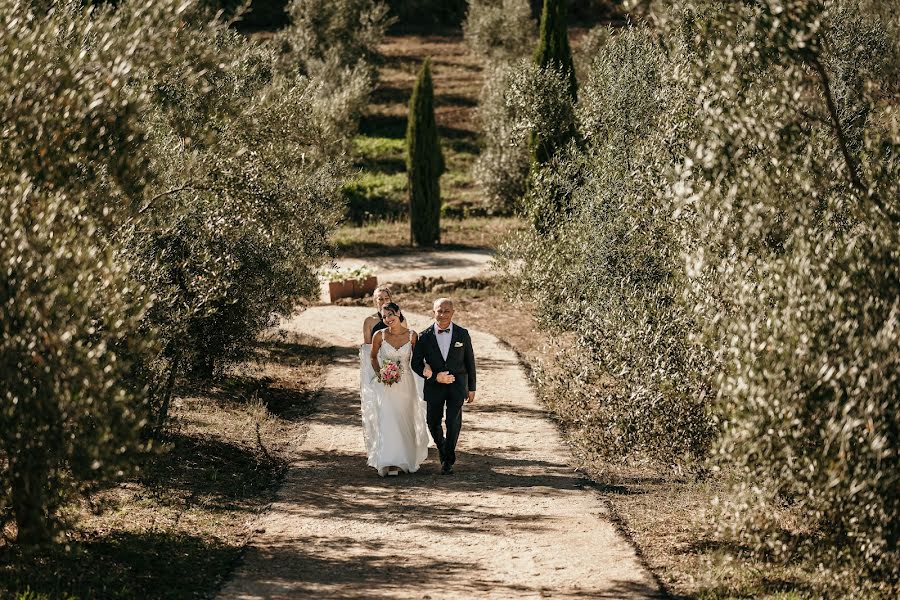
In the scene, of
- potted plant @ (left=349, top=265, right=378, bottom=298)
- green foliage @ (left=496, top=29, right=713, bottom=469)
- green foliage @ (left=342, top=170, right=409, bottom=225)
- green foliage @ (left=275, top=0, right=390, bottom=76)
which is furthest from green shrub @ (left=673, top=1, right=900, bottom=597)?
green foliage @ (left=275, top=0, right=390, bottom=76)

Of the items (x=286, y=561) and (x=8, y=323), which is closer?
(x=8, y=323)

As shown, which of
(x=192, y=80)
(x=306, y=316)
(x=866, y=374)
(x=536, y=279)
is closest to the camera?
(x=866, y=374)

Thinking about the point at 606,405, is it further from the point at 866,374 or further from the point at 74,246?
the point at 74,246

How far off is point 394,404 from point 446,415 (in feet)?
2.52

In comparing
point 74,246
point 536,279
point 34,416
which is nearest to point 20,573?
point 34,416

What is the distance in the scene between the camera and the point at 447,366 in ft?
42.0

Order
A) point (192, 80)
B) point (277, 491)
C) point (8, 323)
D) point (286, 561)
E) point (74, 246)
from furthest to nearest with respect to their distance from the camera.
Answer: point (277, 491) → point (192, 80) → point (286, 561) → point (74, 246) → point (8, 323)

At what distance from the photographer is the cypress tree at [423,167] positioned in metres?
33.4

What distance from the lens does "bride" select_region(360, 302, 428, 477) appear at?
12984mm

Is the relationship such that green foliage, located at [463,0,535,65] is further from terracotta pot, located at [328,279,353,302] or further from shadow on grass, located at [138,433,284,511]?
shadow on grass, located at [138,433,284,511]

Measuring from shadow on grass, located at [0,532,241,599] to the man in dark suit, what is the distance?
11.4 feet

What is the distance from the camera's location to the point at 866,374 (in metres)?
7.01

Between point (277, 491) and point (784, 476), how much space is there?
705cm

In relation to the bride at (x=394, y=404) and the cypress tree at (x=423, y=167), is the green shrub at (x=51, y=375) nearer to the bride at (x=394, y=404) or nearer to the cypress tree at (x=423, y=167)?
the bride at (x=394, y=404)
